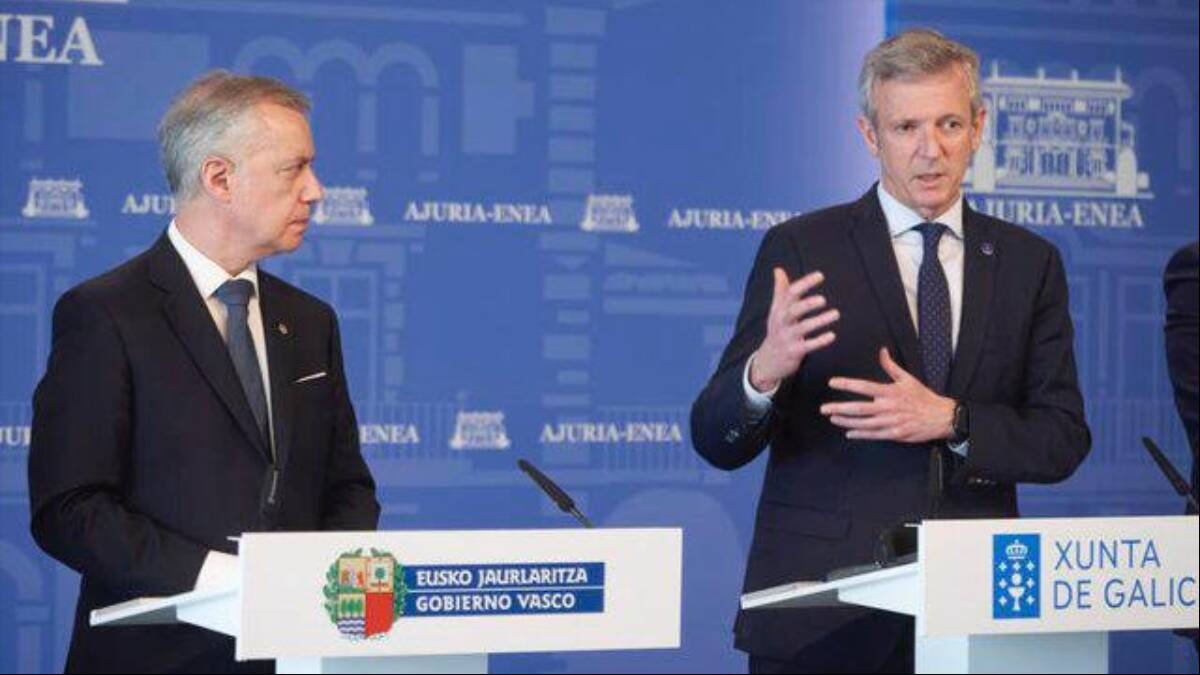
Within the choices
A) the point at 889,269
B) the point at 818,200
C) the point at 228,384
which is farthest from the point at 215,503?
the point at 818,200

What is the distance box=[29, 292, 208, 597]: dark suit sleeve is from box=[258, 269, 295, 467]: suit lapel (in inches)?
9.7

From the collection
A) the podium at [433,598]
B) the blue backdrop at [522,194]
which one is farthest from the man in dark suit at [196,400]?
the blue backdrop at [522,194]

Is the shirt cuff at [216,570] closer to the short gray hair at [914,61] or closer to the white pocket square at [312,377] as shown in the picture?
the white pocket square at [312,377]

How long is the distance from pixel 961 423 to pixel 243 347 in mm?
1175

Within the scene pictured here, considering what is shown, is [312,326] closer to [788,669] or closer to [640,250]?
[788,669]

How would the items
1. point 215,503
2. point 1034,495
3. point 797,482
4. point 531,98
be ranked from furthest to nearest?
point 1034,495 → point 531,98 → point 797,482 → point 215,503

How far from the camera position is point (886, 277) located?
3.41m

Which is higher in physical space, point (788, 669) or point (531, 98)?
point (531, 98)

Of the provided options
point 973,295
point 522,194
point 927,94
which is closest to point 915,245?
point 973,295

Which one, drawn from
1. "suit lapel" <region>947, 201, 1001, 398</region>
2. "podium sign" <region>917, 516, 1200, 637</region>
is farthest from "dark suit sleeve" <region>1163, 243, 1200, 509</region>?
"podium sign" <region>917, 516, 1200, 637</region>

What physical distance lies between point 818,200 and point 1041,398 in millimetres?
2582

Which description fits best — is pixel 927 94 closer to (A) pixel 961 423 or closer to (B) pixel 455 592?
(A) pixel 961 423

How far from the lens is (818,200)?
5.94m

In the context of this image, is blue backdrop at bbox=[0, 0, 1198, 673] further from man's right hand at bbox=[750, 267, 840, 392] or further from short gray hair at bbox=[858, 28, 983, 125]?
man's right hand at bbox=[750, 267, 840, 392]
